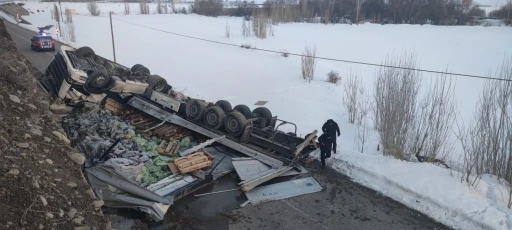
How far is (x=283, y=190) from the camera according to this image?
305 inches

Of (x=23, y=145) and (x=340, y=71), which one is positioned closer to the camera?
(x=23, y=145)

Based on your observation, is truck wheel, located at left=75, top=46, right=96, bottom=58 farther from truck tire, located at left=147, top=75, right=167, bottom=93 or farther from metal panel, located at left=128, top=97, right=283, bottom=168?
metal panel, located at left=128, top=97, right=283, bottom=168

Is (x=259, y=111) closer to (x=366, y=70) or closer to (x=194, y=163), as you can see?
(x=194, y=163)

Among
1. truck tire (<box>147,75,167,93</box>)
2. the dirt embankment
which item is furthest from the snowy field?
the dirt embankment

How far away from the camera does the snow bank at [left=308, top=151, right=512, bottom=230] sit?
6676mm

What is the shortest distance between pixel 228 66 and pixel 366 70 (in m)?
8.61

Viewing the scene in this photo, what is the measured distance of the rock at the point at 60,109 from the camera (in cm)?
990

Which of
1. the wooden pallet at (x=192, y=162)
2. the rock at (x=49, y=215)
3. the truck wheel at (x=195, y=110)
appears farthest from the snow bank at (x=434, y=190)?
the rock at (x=49, y=215)

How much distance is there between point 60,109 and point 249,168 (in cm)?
561

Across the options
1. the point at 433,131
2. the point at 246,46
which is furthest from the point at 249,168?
the point at 246,46

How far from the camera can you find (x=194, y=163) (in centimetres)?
804

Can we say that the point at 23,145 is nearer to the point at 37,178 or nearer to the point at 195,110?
the point at 37,178

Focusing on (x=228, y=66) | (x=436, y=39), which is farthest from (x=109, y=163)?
(x=436, y=39)

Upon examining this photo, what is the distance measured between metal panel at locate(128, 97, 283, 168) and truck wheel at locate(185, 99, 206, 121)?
1.09 feet
